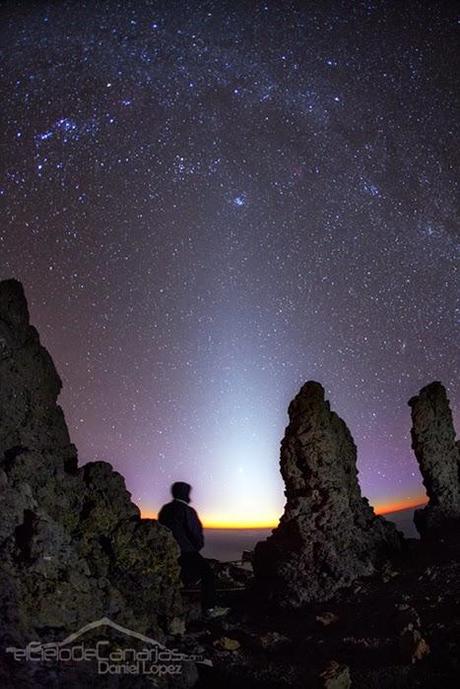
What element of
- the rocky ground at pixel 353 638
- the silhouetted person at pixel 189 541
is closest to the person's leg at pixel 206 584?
the silhouetted person at pixel 189 541

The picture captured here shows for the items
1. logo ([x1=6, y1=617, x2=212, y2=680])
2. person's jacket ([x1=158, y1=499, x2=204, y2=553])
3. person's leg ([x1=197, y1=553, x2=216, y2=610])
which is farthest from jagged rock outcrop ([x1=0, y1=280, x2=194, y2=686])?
person's leg ([x1=197, y1=553, x2=216, y2=610])

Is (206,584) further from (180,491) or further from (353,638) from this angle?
(353,638)

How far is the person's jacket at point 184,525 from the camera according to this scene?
12.0 meters

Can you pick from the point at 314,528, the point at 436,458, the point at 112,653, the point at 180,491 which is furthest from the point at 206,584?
the point at 436,458

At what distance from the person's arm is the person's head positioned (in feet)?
1.01

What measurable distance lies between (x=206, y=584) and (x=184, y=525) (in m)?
1.57

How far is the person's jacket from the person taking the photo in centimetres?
1195

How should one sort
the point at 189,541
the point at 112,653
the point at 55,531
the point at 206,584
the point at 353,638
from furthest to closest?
the point at 206,584 < the point at 189,541 < the point at 353,638 < the point at 55,531 < the point at 112,653

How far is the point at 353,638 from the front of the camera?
32.0 ft

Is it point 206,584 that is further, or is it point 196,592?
point 196,592

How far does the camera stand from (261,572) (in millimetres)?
14609

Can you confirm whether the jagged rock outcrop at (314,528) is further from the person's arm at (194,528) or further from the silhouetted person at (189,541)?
the person's arm at (194,528)

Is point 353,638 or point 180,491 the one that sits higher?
point 180,491

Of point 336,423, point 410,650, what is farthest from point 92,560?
point 336,423
